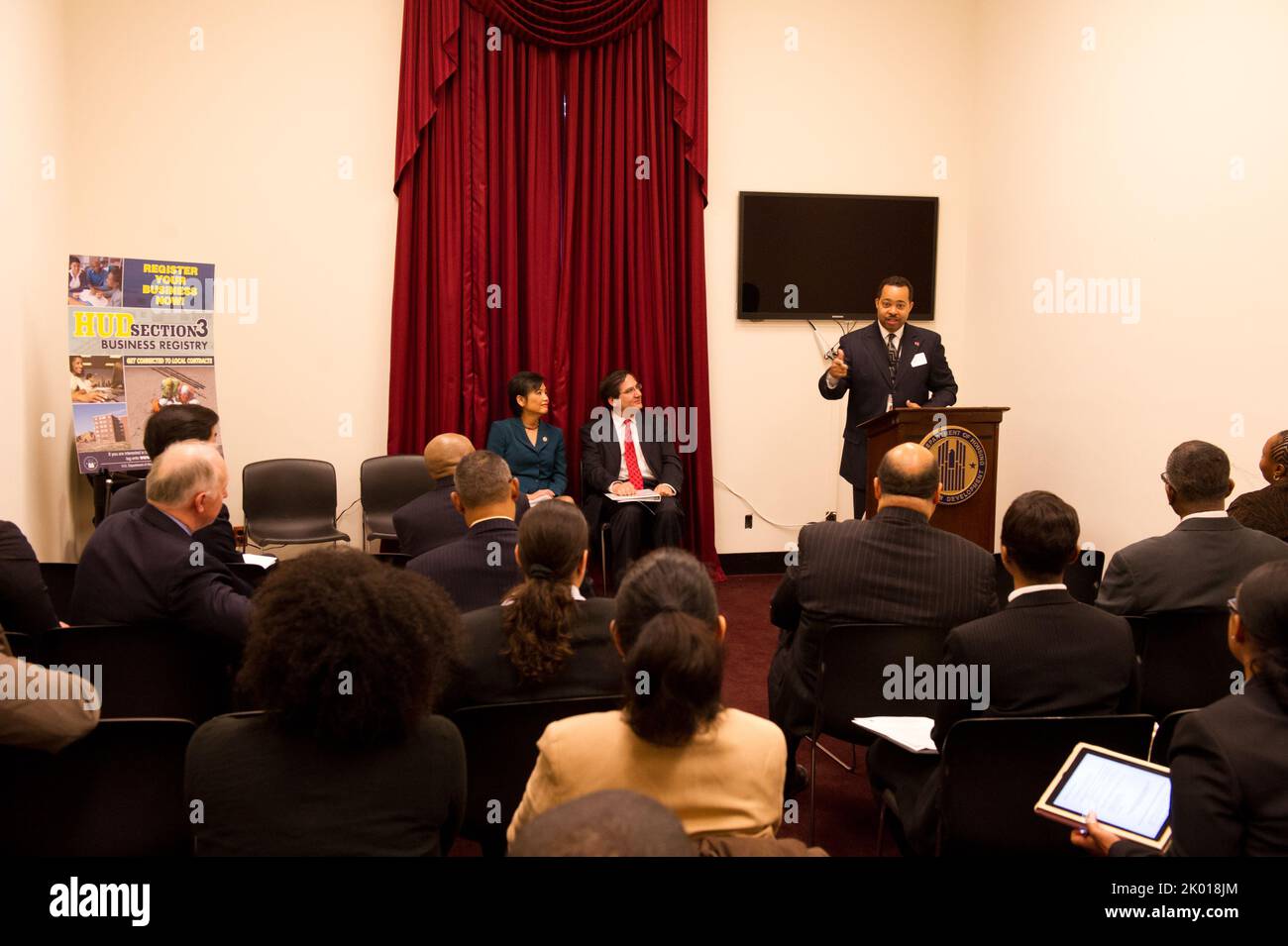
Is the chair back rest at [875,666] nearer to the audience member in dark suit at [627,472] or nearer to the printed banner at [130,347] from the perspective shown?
the audience member in dark suit at [627,472]

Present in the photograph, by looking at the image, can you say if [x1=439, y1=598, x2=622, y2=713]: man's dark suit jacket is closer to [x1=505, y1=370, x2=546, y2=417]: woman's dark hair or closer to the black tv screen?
[x1=505, y1=370, x2=546, y2=417]: woman's dark hair

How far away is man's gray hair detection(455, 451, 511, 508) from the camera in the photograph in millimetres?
3236

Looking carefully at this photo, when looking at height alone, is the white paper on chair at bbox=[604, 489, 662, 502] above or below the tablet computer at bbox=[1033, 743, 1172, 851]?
above

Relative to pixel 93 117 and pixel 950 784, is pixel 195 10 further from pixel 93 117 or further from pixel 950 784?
pixel 950 784

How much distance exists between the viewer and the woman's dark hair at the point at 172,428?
4004 mm

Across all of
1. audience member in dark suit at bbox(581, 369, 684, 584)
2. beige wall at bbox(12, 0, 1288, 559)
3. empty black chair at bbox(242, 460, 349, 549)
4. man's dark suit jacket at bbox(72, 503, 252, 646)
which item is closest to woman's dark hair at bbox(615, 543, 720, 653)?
man's dark suit jacket at bbox(72, 503, 252, 646)

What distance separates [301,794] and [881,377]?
496 centimetres

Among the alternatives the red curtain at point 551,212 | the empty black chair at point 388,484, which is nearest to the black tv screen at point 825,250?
the red curtain at point 551,212

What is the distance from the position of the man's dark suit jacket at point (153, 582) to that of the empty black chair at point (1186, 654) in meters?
2.61

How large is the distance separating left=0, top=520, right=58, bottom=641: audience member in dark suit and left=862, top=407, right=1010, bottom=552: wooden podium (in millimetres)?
3887

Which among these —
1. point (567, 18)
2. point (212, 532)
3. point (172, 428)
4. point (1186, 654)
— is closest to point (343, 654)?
point (212, 532)

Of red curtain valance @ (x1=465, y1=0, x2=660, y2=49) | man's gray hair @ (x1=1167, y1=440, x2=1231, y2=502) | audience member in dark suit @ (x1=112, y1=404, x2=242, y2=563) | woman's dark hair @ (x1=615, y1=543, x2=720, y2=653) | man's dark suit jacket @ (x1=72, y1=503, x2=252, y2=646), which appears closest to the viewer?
woman's dark hair @ (x1=615, y1=543, x2=720, y2=653)

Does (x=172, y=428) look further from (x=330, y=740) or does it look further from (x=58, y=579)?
(x=330, y=740)

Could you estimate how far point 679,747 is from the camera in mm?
1693
